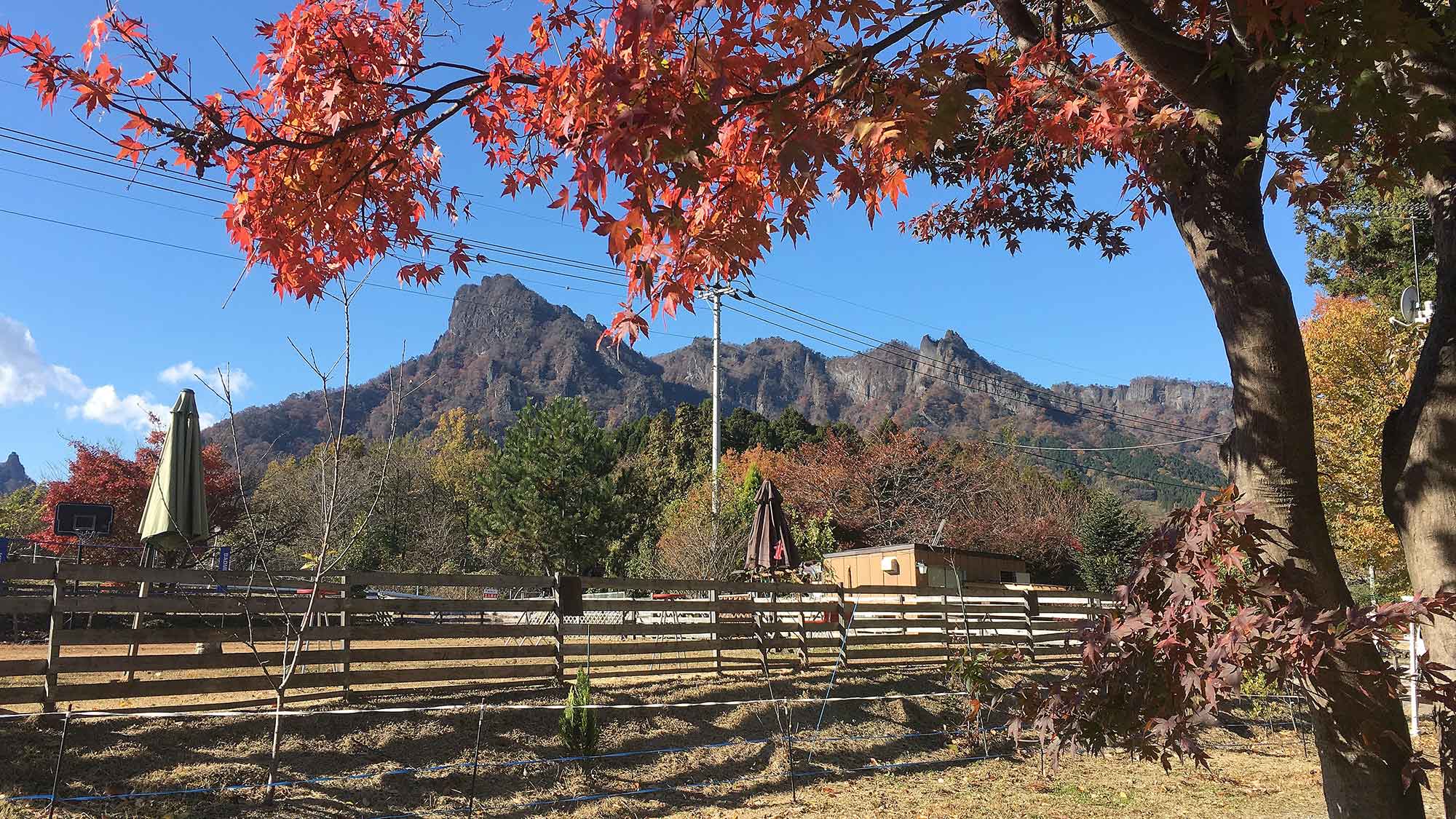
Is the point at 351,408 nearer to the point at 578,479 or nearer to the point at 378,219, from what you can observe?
the point at 578,479

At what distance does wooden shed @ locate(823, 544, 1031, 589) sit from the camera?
1931cm

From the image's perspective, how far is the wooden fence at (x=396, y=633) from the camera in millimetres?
6180

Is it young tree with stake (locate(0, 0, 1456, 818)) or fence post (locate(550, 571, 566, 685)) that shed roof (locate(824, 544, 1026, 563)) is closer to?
fence post (locate(550, 571, 566, 685))

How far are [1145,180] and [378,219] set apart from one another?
139 inches

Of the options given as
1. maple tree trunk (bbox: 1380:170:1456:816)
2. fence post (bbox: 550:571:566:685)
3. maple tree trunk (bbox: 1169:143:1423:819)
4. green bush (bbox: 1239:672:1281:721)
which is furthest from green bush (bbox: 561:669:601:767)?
green bush (bbox: 1239:672:1281:721)

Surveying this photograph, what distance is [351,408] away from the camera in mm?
108375

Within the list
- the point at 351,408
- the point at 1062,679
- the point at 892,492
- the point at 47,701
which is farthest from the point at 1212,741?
the point at 351,408

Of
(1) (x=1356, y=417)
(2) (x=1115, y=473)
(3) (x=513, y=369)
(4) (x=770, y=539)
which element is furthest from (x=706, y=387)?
(4) (x=770, y=539)

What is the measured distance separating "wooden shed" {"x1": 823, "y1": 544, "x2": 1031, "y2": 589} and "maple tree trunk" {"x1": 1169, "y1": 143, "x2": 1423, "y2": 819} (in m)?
14.3

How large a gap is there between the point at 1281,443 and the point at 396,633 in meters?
6.95

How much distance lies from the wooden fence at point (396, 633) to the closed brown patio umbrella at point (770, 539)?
1375mm

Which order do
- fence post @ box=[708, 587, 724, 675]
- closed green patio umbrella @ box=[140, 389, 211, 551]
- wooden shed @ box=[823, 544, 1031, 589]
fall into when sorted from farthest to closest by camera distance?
wooden shed @ box=[823, 544, 1031, 589] → fence post @ box=[708, 587, 724, 675] → closed green patio umbrella @ box=[140, 389, 211, 551]

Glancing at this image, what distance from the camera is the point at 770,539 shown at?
568 inches

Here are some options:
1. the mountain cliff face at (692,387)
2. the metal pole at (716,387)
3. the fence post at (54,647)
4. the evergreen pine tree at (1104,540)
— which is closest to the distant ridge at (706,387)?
the mountain cliff face at (692,387)
